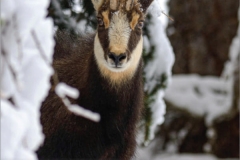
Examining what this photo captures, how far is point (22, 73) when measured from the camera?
2631 mm

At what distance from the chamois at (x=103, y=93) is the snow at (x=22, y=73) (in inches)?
82.6

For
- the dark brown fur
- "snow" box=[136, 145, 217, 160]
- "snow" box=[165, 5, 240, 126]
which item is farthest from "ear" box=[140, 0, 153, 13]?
"snow" box=[136, 145, 217, 160]

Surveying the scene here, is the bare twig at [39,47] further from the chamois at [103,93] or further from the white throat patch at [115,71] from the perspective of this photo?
the white throat patch at [115,71]

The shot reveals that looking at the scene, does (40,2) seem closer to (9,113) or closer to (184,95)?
(9,113)

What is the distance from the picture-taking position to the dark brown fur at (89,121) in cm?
508

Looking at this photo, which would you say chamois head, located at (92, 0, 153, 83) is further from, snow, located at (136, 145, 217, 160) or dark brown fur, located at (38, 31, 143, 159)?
snow, located at (136, 145, 217, 160)

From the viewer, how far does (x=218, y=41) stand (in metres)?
11.5

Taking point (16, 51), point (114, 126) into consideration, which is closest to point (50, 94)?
point (114, 126)

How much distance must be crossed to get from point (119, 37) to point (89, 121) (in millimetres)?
691

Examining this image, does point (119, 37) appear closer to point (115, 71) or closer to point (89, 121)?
point (115, 71)

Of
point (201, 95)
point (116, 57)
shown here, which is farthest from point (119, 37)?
point (201, 95)

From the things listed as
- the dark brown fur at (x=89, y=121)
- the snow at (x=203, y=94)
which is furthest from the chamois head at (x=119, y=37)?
the snow at (x=203, y=94)

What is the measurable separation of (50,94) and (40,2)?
266 cm

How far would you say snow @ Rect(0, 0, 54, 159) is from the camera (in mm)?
2514
